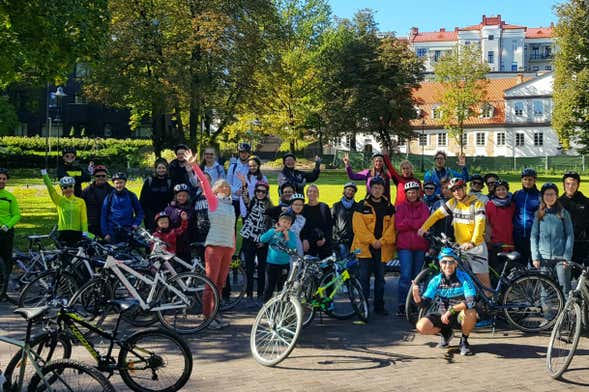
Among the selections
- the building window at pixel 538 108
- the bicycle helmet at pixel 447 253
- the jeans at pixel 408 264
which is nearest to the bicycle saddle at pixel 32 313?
the bicycle helmet at pixel 447 253

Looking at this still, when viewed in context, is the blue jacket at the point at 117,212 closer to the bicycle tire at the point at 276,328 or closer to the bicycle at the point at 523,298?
the bicycle tire at the point at 276,328

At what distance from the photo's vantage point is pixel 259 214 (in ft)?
34.7

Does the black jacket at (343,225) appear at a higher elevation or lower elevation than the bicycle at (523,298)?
higher

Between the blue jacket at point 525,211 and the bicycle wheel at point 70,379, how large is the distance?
7035mm

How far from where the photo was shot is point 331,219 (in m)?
10.5

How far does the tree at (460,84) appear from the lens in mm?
74562

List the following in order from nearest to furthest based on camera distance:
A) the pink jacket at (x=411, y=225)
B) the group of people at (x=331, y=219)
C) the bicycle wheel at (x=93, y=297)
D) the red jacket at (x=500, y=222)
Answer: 1. the bicycle wheel at (x=93, y=297)
2. the group of people at (x=331, y=219)
3. the pink jacket at (x=411, y=225)
4. the red jacket at (x=500, y=222)

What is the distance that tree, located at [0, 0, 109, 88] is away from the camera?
15594mm

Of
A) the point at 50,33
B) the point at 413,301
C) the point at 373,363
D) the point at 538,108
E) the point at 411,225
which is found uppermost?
the point at 538,108

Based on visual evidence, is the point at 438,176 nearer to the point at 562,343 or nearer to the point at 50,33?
the point at 562,343

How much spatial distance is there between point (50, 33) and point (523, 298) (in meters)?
12.1

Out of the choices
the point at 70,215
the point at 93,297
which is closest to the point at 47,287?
the point at 93,297

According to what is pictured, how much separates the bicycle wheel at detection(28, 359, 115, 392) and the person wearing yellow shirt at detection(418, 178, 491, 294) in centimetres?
536

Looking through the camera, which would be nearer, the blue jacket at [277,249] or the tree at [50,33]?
the blue jacket at [277,249]
